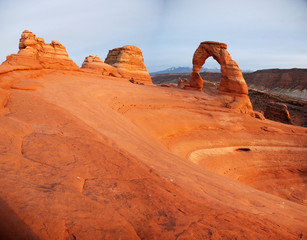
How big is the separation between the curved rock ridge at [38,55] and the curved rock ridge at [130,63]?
6.95m

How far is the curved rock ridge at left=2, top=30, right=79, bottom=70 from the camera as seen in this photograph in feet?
32.5

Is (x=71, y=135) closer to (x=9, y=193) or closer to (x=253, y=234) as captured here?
(x=9, y=193)

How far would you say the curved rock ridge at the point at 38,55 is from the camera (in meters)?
9.91

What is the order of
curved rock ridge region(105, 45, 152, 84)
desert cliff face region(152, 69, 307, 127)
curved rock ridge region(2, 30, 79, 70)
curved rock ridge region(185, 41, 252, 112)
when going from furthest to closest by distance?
curved rock ridge region(105, 45, 152, 84) < desert cliff face region(152, 69, 307, 127) < curved rock ridge region(185, 41, 252, 112) < curved rock ridge region(2, 30, 79, 70)

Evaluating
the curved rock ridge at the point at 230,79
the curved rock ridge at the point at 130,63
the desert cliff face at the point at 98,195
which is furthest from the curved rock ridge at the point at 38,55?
the curved rock ridge at the point at 230,79

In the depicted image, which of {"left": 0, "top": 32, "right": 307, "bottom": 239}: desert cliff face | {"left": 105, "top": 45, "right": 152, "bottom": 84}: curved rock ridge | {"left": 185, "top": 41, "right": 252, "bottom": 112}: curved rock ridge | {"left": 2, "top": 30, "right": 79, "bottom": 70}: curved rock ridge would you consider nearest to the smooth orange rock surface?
{"left": 0, "top": 32, "right": 307, "bottom": 239}: desert cliff face

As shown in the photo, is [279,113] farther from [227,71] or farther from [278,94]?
[278,94]

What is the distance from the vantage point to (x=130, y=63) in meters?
24.5

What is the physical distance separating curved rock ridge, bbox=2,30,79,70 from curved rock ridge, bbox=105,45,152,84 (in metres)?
6.95

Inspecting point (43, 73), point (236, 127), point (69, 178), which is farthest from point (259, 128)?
point (43, 73)

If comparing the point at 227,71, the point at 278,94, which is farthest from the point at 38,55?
the point at 278,94

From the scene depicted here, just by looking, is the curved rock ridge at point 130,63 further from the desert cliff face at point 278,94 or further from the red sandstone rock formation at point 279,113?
the red sandstone rock formation at point 279,113

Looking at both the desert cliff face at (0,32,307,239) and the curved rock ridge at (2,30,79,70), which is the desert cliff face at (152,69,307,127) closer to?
the desert cliff face at (0,32,307,239)

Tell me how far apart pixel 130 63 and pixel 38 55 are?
12.7 m
